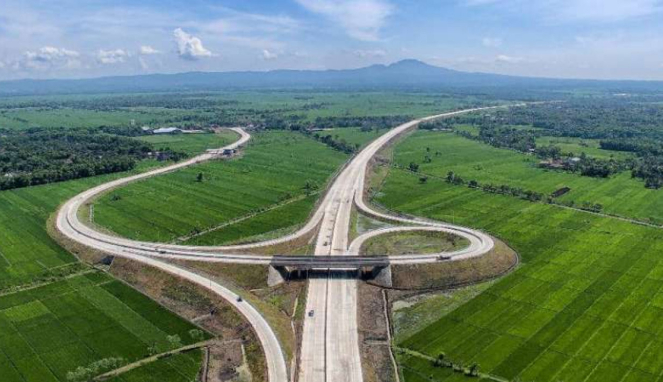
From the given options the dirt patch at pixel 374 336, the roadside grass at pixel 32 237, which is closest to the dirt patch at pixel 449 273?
the dirt patch at pixel 374 336

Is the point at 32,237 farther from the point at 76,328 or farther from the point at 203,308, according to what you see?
the point at 203,308

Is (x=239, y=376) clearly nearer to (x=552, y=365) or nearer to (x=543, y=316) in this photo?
(x=552, y=365)

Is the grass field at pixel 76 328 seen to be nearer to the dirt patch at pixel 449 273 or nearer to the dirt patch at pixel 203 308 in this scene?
the dirt patch at pixel 203 308

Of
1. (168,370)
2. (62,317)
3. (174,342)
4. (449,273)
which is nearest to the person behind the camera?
(168,370)

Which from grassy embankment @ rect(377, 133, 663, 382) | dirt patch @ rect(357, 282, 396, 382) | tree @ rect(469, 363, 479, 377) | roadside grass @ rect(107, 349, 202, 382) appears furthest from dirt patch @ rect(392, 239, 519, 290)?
roadside grass @ rect(107, 349, 202, 382)

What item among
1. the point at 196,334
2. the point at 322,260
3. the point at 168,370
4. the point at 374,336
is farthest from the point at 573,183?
the point at 168,370

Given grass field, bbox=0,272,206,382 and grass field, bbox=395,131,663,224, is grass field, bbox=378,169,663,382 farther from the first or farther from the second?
grass field, bbox=0,272,206,382
